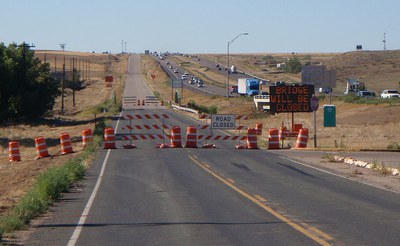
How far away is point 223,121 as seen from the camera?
126 feet

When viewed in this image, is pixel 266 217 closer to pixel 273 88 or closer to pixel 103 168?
pixel 103 168

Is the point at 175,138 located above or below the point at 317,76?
below

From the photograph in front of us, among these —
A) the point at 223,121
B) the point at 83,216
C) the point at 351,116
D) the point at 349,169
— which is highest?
the point at 351,116

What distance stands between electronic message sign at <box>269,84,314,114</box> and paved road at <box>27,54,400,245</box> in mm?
11051

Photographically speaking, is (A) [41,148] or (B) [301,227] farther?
(A) [41,148]

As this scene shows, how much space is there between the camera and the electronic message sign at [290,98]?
3972 centimetres

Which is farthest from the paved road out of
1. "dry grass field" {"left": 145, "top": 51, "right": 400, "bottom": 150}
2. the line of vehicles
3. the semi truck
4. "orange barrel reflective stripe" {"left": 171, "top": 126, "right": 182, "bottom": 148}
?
the semi truck

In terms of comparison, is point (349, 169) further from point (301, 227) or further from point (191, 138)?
point (301, 227)

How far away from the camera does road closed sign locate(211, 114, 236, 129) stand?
126 ft

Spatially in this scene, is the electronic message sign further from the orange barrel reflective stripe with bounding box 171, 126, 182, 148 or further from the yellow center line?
the yellow center line

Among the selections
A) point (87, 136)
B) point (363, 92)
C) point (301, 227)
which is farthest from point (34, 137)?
point (363, 92)

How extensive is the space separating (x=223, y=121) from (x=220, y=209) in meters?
22.0

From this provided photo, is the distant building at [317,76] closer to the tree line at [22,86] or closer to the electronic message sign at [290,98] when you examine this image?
the electronic message sign at [290,98]

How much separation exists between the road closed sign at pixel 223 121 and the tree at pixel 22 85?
112 feet
